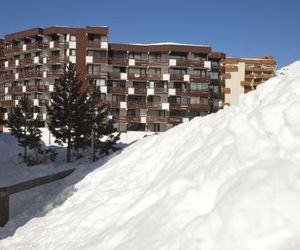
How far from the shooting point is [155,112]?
174 feet

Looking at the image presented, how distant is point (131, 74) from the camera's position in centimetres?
5322

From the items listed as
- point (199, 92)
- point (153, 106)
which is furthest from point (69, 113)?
point (199, 92)

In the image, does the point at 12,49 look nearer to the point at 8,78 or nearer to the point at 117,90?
the point at 8,78

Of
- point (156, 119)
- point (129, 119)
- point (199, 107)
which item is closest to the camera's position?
point (129, 119)

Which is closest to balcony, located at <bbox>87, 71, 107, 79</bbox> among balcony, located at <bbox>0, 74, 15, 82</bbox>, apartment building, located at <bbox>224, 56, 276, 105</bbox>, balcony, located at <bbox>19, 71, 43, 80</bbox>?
balcony, located at <bbox>19, 71, 43, 80</bbox>

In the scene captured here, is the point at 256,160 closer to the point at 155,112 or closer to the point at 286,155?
the point at 286,155

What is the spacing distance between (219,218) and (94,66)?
4886 centimetres

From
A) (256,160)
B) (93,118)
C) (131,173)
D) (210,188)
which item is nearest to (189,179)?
(210,188)

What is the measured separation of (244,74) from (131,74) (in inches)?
1755

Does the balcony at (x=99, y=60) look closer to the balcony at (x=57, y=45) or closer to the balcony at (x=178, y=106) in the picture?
the balcony at (x=57, y=45)

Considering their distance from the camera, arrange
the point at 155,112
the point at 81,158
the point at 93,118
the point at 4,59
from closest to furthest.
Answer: the point at 93,118 → the point at 81,158 → the point at 155,112 → the point at 4,59

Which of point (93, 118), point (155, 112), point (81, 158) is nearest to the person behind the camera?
point (93, 118)

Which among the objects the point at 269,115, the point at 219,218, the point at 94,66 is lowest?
the point at 219,218

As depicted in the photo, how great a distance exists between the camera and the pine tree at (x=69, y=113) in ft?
97.5
